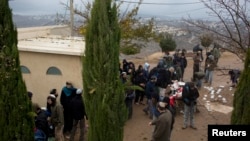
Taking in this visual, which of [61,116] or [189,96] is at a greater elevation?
[189,96]

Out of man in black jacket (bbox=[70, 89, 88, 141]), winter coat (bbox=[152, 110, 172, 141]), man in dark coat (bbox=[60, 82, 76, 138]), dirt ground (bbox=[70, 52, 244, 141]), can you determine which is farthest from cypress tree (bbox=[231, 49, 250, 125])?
man in dark coat (bbox=[60, 82, 76, 138])

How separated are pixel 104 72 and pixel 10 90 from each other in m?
1.84

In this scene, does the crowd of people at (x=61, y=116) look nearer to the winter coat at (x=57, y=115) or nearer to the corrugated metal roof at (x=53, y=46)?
the winter coat at (x=57, y=115)

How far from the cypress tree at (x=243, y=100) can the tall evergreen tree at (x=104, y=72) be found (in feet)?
7.55

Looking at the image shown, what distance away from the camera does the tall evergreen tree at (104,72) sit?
6.96 metres

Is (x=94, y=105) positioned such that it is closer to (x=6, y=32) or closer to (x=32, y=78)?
(x=6, y=32)

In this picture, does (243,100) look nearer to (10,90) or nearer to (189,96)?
(189,96)

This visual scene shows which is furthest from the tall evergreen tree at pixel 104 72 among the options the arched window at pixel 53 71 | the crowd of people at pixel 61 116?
the arched window at pixel 53 71

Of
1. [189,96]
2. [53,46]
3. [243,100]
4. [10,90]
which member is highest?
[53,46]

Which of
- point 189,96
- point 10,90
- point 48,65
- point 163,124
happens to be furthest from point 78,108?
point 189,96

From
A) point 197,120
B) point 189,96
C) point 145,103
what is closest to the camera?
point 189,96

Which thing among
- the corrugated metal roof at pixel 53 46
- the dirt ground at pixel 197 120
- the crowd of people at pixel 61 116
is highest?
the corrugated metal roof at pixel 53 46

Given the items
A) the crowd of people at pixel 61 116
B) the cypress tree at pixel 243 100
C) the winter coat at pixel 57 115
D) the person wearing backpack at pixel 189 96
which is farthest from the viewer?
the person wearing backpack at pixel 189 96

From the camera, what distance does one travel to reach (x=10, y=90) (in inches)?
275
